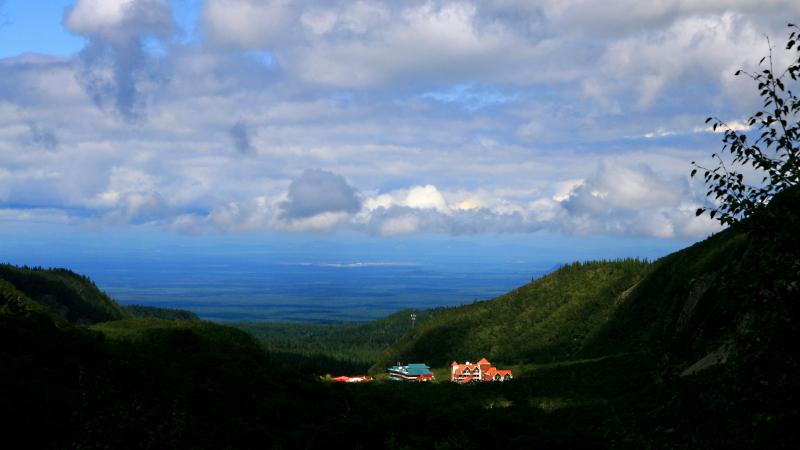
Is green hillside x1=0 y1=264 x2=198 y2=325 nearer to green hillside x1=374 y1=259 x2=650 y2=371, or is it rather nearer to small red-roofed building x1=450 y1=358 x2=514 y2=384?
green hillside x1=374 y1=259 x2=650 y2=371

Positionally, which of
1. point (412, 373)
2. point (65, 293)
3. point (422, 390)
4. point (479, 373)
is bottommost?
point (412, 373)

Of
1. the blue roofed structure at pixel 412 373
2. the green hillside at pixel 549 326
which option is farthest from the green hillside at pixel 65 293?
the green hillside at pixel 549 326

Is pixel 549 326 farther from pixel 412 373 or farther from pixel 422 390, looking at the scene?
pixel 422 390

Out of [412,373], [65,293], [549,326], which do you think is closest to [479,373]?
[412,373]

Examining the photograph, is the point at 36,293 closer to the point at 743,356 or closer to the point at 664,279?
the point at 664,279

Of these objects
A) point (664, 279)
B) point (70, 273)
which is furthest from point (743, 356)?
point (70, 273)

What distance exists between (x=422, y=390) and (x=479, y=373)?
3935 cm

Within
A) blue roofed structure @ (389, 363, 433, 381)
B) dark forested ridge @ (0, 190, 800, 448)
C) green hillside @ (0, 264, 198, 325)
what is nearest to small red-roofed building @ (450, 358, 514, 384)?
blue roofed structure @ (389, 363, 433, 381)

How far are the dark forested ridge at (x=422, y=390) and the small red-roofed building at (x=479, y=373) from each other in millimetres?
19029

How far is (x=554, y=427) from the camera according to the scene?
44.3 metres

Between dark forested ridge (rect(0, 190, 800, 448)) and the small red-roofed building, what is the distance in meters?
19.0

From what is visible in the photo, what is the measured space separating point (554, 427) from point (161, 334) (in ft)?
105

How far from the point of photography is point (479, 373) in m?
113

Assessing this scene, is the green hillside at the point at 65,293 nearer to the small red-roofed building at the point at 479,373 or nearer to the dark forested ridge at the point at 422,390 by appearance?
the small red-roofed building at the point at 479,373
